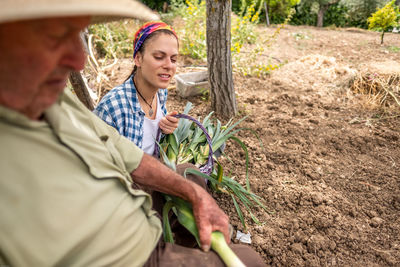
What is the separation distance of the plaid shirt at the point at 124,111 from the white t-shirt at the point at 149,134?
0.26ft

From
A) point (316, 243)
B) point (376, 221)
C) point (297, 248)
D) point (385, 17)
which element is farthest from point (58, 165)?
point (385, 17)

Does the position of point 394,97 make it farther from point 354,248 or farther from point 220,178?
point 220,178

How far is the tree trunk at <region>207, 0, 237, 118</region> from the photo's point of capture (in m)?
2.54

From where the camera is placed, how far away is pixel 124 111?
5.30ft

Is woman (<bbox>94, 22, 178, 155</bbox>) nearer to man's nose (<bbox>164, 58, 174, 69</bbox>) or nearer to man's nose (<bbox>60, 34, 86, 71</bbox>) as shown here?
man's nose (<bbox>164, 58, 174, 69</bbox>)

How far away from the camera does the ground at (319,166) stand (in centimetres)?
170

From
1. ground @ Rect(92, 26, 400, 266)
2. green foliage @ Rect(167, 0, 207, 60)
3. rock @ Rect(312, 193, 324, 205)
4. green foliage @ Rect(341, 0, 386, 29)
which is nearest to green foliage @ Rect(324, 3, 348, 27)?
green foliage @ Rect(341, 0, 386, 29)

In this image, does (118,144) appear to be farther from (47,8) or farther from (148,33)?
(148,33)

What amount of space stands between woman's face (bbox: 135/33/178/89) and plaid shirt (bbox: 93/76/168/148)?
148 millimetres

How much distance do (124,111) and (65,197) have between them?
3.12 ft

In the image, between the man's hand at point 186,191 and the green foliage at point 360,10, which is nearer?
the man's hand at point 186,191

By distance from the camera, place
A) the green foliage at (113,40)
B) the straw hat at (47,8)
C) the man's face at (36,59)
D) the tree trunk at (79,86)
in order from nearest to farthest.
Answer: the straw hat at (47,8), the man's face at (36,59), the tree trunk at (79,86), the green foliage at (113,40)

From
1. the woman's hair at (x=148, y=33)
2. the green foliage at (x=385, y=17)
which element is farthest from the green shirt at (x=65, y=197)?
the green foliage at (x=385, y=17)

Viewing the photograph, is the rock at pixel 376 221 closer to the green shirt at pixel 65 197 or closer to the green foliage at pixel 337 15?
the green shirt at pixel 65 197
